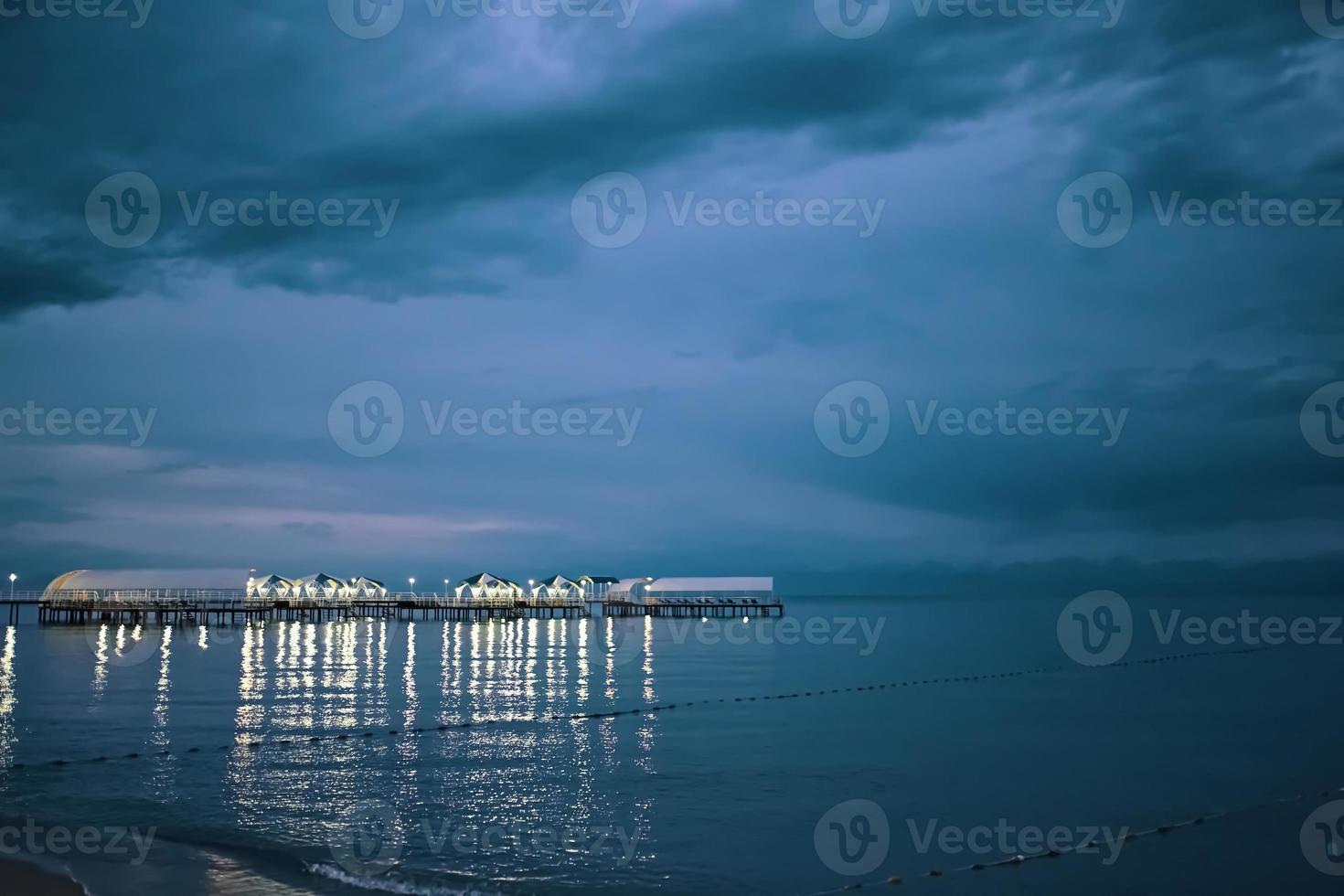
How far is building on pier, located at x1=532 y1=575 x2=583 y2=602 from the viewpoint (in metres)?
103

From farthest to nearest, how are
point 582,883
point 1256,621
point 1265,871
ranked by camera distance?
1. point 1256,621
2. point 1265,871
3. point 582,883

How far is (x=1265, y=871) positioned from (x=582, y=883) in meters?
9.44

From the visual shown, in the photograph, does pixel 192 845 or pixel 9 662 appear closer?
pixel 192 845

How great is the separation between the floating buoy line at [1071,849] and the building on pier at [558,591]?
86419mm

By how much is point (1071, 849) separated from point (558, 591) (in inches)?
3564

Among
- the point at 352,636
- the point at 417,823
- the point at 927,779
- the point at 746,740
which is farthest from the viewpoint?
the point at 352,636

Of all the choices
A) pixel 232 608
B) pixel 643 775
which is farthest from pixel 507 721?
pixel 232 608

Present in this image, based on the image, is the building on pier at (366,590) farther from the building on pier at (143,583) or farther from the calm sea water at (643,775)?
the calm sea water at (643,775)

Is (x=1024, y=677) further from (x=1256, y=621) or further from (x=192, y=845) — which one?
(x=1256, y=621)

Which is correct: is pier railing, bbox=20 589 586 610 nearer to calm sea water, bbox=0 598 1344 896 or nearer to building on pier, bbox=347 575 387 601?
building on pier, bbox=347 575 387 601

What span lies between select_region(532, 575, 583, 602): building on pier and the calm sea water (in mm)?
60276

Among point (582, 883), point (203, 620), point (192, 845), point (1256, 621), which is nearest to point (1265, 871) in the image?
point (582, 883)

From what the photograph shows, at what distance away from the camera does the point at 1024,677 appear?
4178cm

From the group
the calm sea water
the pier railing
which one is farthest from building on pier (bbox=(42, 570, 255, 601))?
the calm sea water
